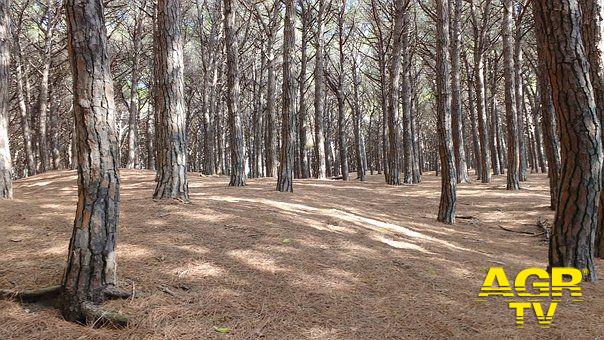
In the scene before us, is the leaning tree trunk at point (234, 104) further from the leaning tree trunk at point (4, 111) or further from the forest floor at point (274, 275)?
the leaning tree trunk at point (4, 111)

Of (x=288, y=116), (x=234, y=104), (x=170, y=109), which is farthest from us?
(x=234, y=104)

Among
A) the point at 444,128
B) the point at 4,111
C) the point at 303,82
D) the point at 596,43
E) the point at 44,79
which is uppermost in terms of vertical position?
the point at 44,79

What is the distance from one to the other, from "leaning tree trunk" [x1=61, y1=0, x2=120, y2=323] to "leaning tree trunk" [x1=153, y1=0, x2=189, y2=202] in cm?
321

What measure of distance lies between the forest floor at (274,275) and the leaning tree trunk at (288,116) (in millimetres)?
3063

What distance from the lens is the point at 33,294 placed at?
312cm

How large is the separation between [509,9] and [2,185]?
611 inches

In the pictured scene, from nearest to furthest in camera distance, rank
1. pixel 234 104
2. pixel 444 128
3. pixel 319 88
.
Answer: pixel 444 128, pixel 234 104, pixel 319 88

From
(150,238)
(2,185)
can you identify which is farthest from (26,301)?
(2,185)

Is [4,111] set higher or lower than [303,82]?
lower

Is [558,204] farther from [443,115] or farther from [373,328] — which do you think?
[443,115]

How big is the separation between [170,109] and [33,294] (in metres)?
3.99

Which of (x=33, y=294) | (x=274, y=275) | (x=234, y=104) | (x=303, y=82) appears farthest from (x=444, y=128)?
(x=303, y=82)

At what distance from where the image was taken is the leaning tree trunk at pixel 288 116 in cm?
987

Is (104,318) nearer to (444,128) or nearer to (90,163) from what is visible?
(90,163)
